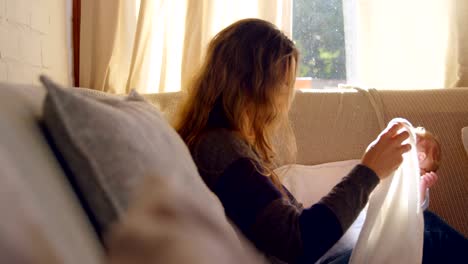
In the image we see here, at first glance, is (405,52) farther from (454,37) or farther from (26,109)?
(26,109)

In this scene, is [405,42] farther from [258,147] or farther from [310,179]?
[258,147]

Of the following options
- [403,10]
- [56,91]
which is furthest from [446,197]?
[56,91]

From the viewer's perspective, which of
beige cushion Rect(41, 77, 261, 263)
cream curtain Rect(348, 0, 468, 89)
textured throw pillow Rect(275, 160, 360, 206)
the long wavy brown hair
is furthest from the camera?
cream curtain Rect(348, 0, 468, 89)

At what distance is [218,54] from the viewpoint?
43.6 inches

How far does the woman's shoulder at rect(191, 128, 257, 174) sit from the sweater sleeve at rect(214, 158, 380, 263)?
15 mm

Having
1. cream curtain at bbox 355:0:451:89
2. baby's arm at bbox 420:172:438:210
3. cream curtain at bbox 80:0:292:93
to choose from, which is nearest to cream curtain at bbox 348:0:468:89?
cream curtain at bbox 355:0:451:89

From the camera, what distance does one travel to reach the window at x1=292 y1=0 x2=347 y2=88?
2.40m

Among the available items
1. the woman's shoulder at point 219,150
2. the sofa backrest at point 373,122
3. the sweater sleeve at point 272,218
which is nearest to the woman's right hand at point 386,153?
the sweater sleeve at point 272,218

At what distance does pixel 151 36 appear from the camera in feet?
6.87

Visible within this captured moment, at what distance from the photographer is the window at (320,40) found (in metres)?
2.40

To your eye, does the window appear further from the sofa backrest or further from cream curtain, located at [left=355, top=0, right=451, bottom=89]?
the sofa backrest

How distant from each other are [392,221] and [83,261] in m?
0.81

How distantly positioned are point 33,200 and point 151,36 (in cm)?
167

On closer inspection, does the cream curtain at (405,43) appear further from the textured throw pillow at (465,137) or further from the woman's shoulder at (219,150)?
the woman's shoulder at (219,150)
